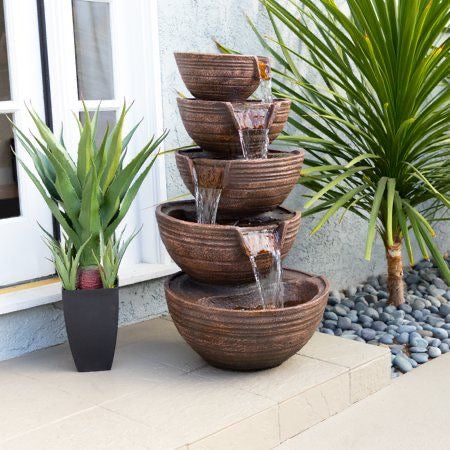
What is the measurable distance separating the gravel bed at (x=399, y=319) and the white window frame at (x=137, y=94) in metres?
0.93

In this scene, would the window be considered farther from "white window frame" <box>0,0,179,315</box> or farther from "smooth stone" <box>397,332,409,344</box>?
"smooth stone" <box>397,332,409,344</box>

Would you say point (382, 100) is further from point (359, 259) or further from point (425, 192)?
point (359, 259)

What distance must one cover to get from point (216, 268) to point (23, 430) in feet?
2.72

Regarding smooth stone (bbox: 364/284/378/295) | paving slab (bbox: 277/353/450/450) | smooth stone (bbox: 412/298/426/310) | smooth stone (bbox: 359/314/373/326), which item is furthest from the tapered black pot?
smooth stone (bbox: 364/284/378/295)

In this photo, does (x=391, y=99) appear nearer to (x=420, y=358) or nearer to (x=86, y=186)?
(x=420, y=358)

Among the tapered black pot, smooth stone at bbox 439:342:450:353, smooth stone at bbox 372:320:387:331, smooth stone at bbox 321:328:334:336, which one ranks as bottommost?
smooth stone at bbox 439:342:450:353

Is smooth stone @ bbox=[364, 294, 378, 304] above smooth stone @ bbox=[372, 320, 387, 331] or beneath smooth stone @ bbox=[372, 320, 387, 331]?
beneath

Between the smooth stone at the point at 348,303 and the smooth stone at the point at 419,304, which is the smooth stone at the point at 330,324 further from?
the smooth stone at the point at 419,304

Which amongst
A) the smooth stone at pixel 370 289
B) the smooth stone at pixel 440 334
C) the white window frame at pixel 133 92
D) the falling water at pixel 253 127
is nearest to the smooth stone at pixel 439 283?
the smooth stone at pixel 370 289

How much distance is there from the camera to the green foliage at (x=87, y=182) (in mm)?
2727

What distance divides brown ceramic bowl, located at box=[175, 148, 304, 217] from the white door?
2.29ft

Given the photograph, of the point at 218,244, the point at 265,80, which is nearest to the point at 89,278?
the point at 218,244

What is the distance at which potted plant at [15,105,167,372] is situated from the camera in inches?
109

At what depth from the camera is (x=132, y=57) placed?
3.47 meters
